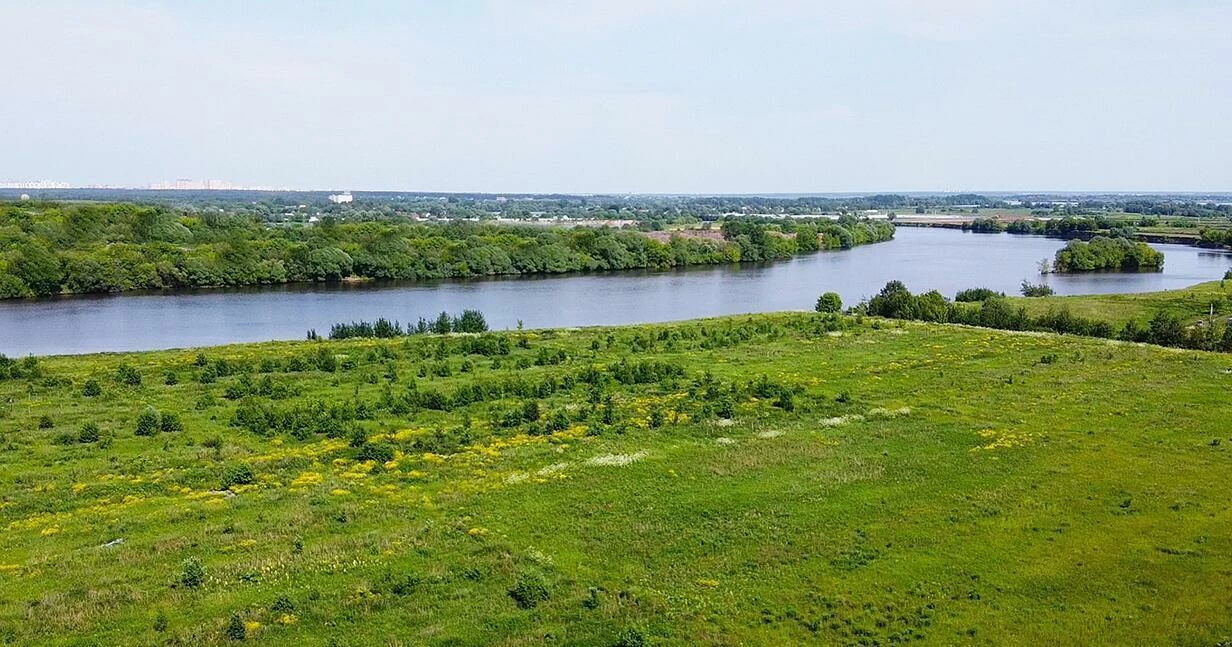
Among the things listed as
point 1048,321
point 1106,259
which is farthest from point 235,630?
point 1106,259

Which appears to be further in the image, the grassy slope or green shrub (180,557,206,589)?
the grassy slope

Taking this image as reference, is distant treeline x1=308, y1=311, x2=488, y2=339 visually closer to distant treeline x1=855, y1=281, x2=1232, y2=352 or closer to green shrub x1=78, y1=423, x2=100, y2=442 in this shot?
green shrub x1=78, y1=423, x2=100, y2=442

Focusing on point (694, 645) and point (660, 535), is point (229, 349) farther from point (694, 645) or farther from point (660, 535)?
point (694, 645)

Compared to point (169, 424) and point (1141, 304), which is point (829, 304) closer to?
point (1141, 304)

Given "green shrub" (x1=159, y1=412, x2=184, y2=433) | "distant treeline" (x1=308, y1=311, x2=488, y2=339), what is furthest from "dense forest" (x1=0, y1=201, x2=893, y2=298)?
"green shrub" (x1=159, y1=412, x2=184, y2=433)

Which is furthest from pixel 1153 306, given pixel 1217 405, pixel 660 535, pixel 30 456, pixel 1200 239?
pixel 1200 239

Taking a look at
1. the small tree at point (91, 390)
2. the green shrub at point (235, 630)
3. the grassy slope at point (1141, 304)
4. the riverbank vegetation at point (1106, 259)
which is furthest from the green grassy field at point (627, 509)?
the riverbank vegetation at point (1106, 259)
